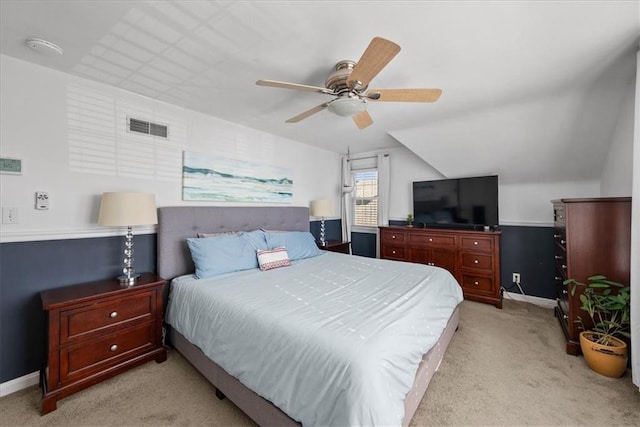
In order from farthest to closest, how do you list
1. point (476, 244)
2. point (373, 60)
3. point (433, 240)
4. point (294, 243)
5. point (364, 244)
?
1. point (364, 244)
2. point (433, 240)
3. point (476, 244)
4. point (294, 243)
5. point (373, 60)

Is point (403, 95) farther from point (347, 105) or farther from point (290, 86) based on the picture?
point (290, 86)

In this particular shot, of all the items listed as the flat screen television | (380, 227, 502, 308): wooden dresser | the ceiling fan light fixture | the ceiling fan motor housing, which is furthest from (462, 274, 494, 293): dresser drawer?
the ceiling fan motor housing

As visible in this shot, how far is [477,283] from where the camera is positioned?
3.64m

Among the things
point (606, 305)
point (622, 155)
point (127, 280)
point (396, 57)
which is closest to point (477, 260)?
point (606, 305)

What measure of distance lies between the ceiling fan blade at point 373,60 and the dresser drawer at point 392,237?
2.89 metres

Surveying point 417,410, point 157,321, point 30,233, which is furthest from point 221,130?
point 417,410

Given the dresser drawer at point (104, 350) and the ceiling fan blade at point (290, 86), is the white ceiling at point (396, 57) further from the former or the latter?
the dresser drawer at point (104, 350)

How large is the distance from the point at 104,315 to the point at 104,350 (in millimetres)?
270

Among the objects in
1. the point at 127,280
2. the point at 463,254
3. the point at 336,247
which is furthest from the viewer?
the point at 336,247

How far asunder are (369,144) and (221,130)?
94.7 inches

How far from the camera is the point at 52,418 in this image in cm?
170

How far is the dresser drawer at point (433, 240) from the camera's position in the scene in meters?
3.81

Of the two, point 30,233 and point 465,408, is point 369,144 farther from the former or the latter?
point 30,233

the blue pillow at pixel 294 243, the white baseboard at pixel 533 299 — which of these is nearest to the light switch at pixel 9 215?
the blue pillow at pixel 294 243
